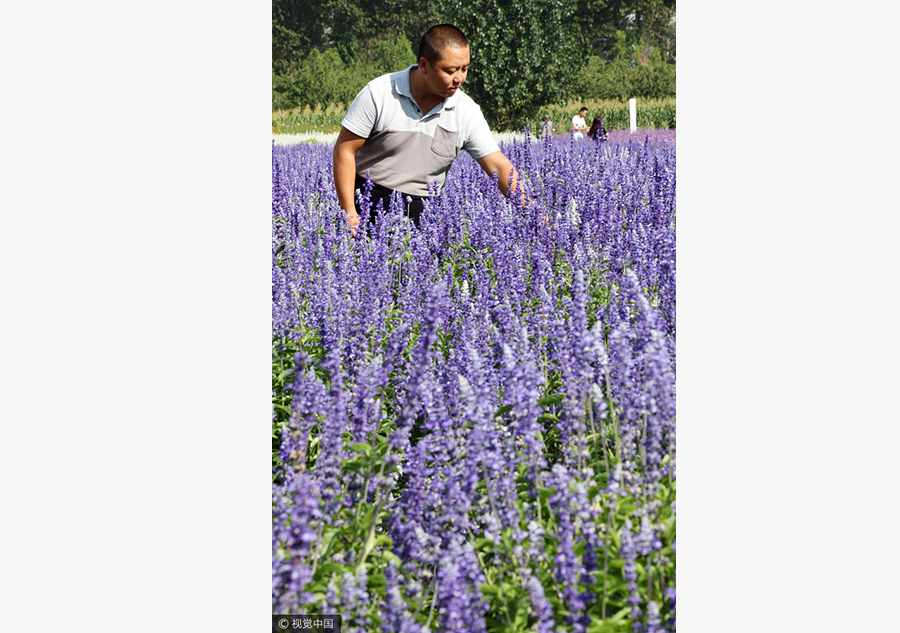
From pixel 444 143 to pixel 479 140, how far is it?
0.22m

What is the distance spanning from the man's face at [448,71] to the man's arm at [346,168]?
69 centimetres

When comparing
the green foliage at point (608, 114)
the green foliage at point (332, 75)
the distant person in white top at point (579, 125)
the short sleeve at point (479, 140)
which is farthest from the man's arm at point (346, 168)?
the distant person in white top at point (579, 125)

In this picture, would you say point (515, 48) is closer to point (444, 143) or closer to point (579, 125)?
point (444, 143)

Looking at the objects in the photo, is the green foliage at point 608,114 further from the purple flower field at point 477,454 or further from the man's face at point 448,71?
the man's face at point 448,71

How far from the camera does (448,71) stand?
394cm

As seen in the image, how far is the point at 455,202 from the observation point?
517 centimetres

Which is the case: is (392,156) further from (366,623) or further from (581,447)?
(366,623)

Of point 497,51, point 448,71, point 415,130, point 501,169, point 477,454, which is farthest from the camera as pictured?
point 501,169

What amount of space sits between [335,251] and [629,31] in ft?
Result: 6.61

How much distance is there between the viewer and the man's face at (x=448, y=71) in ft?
12.7

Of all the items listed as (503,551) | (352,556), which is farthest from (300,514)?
(503,551)

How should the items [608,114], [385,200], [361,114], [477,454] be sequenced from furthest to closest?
1. [608,114]
2. [385,200]
3. [361,114]
4. [477,454]

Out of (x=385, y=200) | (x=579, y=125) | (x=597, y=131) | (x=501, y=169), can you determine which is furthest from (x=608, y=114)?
(x=385, y=200)

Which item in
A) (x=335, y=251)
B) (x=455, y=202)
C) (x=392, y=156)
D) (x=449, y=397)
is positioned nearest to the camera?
(x=449, y=397)
